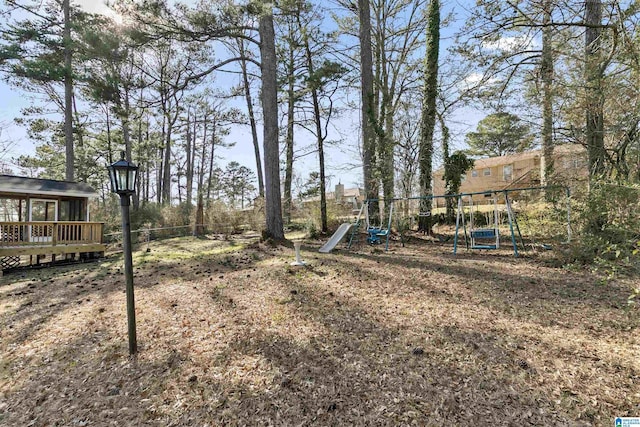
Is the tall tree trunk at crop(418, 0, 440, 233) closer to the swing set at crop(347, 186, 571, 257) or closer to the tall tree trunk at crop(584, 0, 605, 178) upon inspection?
the swing set at crop(347, 186, 571, 257)

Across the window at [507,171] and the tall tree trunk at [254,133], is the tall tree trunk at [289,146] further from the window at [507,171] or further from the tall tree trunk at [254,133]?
the window at [507,171]

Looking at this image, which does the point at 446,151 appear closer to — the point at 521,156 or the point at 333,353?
the point at 333,353

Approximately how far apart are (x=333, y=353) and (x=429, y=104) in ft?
28.0

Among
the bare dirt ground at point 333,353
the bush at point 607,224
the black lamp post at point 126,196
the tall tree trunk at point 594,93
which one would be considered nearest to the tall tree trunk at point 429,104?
the tall tree trunk at point 594,93

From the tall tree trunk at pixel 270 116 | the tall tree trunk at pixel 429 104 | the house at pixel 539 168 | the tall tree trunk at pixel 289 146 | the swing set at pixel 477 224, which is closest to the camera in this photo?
the house at pixel 539 168

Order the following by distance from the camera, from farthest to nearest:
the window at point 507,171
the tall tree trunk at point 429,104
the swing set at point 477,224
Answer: the window at point 507,171, the tall tree trunk at point 429,104, the swing set at point 477,224

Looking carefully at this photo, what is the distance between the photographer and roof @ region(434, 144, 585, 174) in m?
5.87

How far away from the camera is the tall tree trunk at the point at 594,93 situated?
4520mm

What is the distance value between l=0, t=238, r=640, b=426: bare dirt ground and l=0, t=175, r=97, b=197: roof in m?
6.57

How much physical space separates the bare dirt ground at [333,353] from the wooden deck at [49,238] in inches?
171

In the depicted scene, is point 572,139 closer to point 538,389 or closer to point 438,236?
point 438,236

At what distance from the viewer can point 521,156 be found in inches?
662

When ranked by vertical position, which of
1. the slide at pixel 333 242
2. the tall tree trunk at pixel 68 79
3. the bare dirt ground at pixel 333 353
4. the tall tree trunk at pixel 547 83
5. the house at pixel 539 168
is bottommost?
the bare dirt ground at pixel 333 353

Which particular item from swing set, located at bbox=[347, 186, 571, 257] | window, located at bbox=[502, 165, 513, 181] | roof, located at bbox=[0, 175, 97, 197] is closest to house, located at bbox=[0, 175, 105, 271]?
roof, located at bbox=[0, 175, 97, 197]
